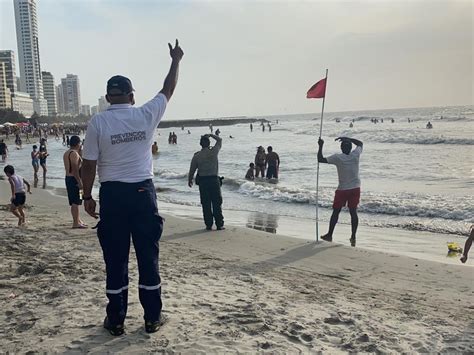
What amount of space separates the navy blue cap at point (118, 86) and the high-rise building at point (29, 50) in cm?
18191

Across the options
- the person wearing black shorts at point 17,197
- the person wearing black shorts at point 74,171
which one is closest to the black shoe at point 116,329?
the person wearing black shorts at point 74,171

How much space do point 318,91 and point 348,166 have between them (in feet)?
5.17

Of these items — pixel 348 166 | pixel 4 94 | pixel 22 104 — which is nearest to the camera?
pixel 348 166

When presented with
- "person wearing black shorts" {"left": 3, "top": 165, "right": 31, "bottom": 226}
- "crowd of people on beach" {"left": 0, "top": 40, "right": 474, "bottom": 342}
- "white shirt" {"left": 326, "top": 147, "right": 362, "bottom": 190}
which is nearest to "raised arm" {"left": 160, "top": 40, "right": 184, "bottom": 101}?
"crowd of people on beach" {"left": 0, "top": 40, "right": 474, "bottom": 342}

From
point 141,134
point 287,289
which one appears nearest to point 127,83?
point 141,134

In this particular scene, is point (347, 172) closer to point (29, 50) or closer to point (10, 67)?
point (10, 67)

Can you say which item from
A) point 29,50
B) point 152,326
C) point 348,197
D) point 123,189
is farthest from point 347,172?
point 29,50

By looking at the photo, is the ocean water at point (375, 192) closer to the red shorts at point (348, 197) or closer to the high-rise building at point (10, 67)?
the red shorts at point (348, 197)

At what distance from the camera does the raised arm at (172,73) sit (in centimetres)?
A: 378

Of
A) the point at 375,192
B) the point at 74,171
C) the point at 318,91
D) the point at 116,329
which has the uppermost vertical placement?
the point at 318,91

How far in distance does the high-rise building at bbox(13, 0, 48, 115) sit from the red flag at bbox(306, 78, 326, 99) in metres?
178

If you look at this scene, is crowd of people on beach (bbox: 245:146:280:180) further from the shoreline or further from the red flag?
the red flag

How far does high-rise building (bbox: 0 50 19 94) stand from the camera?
5728 inches

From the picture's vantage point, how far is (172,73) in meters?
3.80
